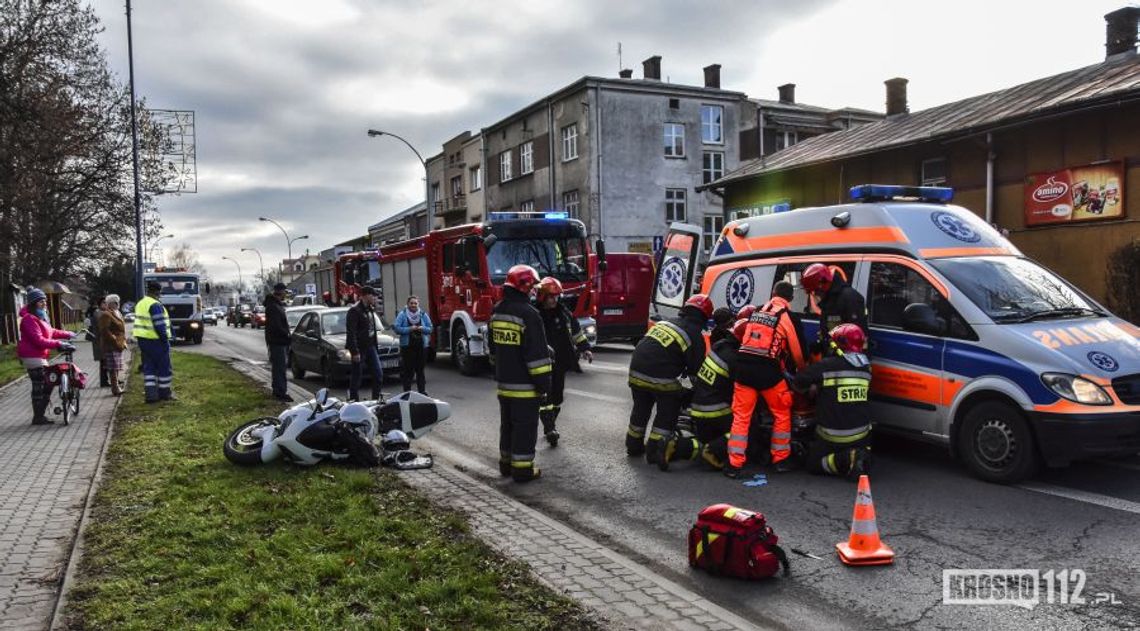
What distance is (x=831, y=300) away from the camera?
735cm

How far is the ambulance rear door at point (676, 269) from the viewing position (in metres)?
11.6

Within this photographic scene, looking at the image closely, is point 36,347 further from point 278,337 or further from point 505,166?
point 505,166

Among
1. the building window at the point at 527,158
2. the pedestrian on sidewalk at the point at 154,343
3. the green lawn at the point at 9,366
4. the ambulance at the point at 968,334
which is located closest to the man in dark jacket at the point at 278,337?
the pedestrian on sidewalk at the point at 154,343

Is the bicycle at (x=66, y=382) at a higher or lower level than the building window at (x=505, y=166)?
lower

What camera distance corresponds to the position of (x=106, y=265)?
36.0 meters

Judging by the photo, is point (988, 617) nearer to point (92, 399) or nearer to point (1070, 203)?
point (92, 399)

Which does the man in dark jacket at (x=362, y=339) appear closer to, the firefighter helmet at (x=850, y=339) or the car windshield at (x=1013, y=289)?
the firefighter helmet at (x=850, y=339)

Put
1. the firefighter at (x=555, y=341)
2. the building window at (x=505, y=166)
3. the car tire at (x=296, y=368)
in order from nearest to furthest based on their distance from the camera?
the firefighter at (x=555, y=341) → the car tire at (x=296, y=368) → the building window at (x=505, y=166)

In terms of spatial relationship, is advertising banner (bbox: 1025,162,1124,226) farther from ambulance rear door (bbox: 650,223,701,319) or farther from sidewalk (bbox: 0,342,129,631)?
sidewalk (bbox: 0,342,129,631)

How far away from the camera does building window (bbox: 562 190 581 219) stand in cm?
3794

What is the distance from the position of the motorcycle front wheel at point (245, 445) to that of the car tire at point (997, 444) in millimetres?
6136

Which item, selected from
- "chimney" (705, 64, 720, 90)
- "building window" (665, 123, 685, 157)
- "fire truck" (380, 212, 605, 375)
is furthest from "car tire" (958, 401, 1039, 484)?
"chimney" (705, 64, 720, 90)

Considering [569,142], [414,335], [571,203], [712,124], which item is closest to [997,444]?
[414,335]

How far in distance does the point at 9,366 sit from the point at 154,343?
37.7 ft
